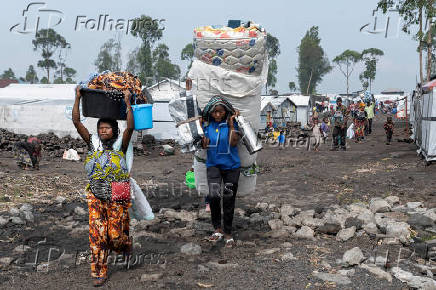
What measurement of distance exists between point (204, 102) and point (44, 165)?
9098 mm

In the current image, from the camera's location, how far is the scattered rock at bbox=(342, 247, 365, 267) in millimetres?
3760

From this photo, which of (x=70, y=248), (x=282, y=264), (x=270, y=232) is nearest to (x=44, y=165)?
(x=70, y=248)

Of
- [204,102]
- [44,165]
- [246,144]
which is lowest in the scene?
[44,165]

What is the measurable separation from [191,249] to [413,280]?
2.04 m

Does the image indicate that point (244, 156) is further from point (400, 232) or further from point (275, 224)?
point (400, 232)

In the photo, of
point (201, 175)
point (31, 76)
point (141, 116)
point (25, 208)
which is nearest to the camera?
point (141, 116)

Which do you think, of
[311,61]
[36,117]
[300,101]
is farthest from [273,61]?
[36,117]

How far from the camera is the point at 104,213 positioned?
3.59 metres

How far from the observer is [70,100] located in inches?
790

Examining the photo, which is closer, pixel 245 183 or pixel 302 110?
pixel 245 183

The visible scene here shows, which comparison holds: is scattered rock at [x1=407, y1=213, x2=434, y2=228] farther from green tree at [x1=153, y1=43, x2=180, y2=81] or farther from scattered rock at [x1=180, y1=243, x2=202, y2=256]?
green tree at [x1=153, y1=43, x2=180, y2=81]

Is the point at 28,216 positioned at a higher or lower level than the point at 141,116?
lower

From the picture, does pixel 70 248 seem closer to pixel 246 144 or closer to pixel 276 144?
pixel 246 144

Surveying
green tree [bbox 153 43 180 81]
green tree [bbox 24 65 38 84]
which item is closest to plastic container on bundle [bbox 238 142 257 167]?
green tree [bbox 153 43 180 81]
